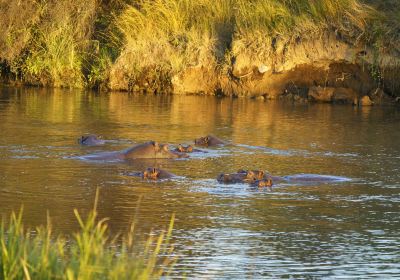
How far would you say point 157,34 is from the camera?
25.5m

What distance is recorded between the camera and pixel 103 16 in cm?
2720

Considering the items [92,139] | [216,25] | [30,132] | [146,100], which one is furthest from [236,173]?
[216,25]

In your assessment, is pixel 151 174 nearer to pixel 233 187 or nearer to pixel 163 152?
pixel 233 187

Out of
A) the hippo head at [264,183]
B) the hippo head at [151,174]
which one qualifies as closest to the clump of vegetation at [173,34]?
the hippo head at [151,174]

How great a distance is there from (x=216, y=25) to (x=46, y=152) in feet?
40.1

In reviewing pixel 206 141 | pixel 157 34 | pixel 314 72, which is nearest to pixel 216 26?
pixel 157 34

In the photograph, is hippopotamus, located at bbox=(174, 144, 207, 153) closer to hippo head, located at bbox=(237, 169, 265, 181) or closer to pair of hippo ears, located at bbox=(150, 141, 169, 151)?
pair of hippo ears, located at bbox=(150, 141, 169, 151)

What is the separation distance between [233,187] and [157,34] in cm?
1440

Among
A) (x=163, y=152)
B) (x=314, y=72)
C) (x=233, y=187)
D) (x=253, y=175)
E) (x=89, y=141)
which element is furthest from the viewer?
(x=314, y=72)

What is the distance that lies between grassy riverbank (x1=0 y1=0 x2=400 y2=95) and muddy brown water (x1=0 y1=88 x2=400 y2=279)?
400cm

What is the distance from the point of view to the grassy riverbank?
939 inches

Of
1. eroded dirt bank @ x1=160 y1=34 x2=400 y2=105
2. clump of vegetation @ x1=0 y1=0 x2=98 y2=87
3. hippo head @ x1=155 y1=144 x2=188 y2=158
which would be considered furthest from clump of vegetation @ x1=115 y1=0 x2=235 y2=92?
hippo head @ x1=155 y1=144 x2=188 y2=158

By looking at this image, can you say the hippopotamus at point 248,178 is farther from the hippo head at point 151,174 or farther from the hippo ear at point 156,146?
the hippo ear at point 156,146

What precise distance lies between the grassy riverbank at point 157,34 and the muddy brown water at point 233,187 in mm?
3996
